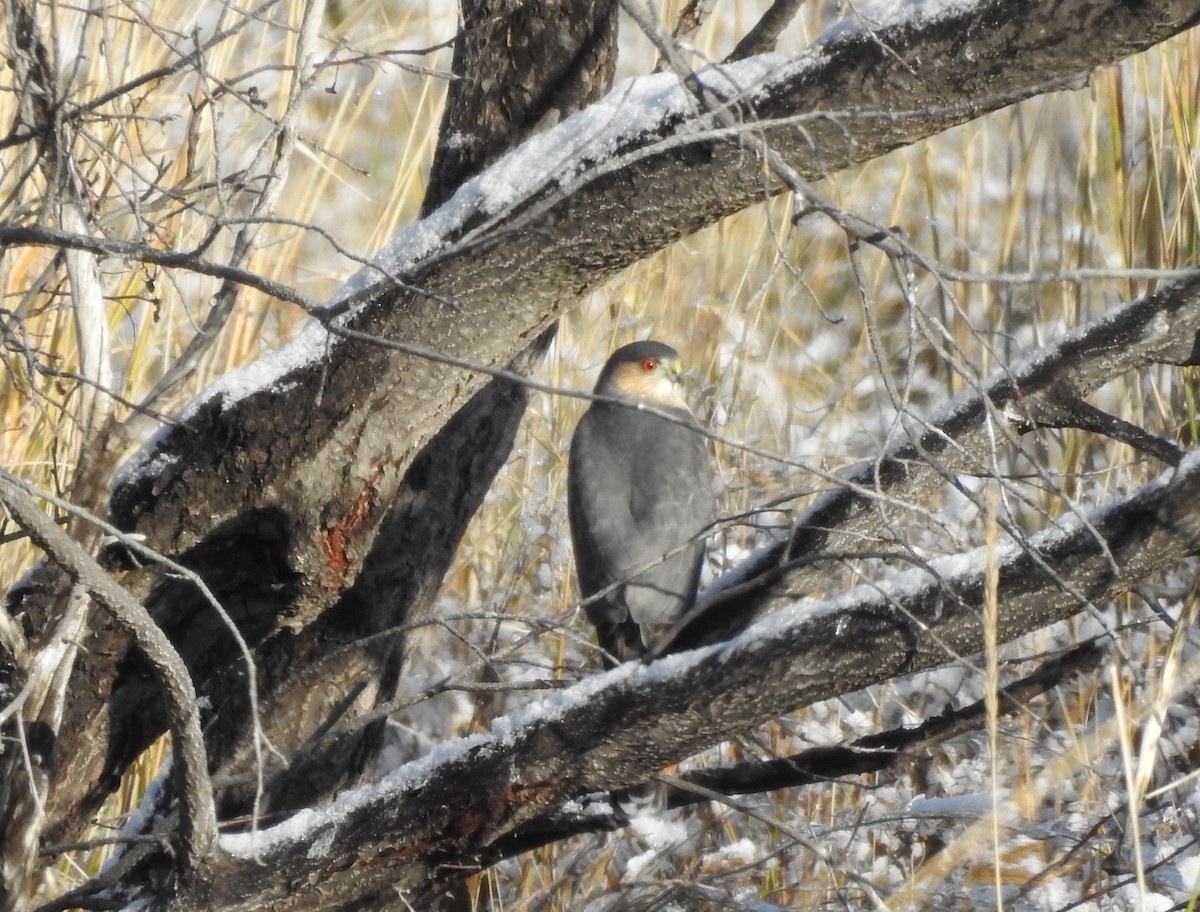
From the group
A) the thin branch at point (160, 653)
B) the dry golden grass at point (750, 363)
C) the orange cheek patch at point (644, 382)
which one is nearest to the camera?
the thin branch at point (160, 653)

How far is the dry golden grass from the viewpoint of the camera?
10.9 ft

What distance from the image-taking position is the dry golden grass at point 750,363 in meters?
3.33

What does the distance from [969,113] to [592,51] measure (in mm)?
1016

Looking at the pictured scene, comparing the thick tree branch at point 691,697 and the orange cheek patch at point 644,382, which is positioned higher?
the orange cheek patch at point 644,382

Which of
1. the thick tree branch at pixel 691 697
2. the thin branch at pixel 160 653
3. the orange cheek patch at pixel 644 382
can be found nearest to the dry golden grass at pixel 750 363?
the orange cheek patch at pixel 644 382

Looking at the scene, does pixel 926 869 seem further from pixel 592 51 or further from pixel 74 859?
pixel 74 859

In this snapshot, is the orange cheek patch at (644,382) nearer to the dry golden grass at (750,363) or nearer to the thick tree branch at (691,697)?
the dry golden grass at (750,363)

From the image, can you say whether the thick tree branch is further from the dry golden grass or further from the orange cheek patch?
the orange cheek patch

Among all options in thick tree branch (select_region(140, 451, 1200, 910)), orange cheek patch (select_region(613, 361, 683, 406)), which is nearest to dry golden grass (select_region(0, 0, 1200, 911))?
orange cheek patch (select_region(613, 361, 683, 406))

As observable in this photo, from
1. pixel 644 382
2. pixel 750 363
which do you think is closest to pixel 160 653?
pixel 644 382

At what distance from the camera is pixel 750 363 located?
15.9 feet

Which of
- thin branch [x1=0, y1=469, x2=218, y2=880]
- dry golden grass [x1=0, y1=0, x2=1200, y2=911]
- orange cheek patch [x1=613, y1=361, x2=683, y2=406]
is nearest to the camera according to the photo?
thin branch [x1=0, y1=469, x2=218, y2=880]

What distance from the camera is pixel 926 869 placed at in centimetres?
190

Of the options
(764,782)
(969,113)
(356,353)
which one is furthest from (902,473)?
(356,353)
